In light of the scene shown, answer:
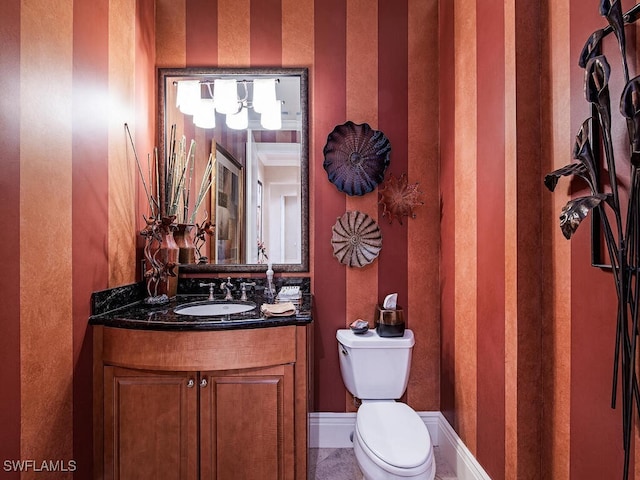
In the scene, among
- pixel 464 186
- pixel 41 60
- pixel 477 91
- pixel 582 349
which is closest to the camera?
pixel 582 349

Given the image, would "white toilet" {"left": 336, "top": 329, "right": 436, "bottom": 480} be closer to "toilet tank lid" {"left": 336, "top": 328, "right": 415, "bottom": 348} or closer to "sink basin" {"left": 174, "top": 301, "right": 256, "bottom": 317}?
"toilet tank lid" {"left": 336, "top": 328, "right": 415, "bottom": 348}

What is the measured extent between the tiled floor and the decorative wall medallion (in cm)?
144

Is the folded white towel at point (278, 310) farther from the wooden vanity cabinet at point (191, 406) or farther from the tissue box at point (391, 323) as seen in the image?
the tissue box at point (391, 323)

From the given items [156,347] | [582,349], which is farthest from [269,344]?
[582,349]

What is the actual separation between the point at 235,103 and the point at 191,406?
171cm

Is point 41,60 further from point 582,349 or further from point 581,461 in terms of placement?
point 581,461

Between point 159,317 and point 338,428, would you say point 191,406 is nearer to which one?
point 159,317

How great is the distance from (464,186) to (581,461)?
1221mm

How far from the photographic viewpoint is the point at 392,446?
1396 millimetres

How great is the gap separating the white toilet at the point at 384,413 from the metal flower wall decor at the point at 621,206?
68cm

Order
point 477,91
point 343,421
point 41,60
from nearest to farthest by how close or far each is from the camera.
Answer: point 41,60 → point 477,91 → point 343,421

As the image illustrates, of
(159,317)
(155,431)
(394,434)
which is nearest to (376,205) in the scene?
(394,434)

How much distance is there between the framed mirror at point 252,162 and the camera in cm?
215

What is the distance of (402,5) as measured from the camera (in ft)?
7.17
